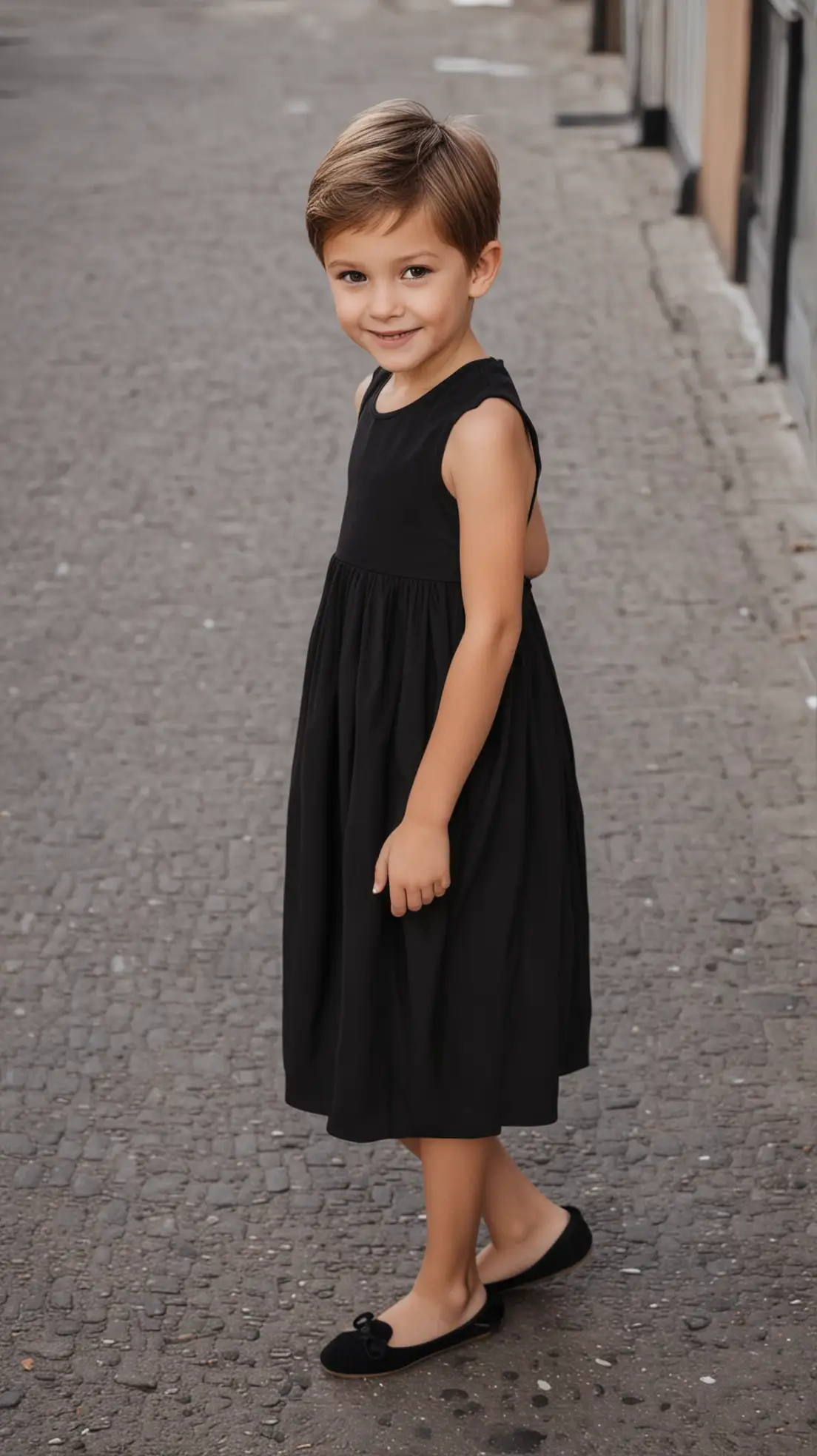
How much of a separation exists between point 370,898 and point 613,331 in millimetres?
5807

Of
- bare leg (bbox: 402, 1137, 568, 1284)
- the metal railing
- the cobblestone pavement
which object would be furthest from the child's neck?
the metal railing

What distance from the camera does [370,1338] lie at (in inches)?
118

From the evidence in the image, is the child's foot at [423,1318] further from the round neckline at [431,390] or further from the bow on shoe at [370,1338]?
the round neckline at [431,390]

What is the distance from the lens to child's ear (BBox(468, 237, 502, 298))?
2.55 m

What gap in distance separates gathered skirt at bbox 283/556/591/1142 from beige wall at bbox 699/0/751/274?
614 cm

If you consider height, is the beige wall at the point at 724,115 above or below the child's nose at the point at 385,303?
below

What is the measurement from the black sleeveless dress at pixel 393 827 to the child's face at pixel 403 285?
9 centimetres

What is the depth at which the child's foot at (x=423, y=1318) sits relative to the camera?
299 centimetres

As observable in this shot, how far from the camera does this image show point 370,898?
107 inches

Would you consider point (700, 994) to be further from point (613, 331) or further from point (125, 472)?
point (613, 331)

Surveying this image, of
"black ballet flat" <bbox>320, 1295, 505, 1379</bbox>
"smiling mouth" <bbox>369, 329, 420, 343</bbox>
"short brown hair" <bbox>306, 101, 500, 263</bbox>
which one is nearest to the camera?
"short brown hair" <bbox>306, 101, 500, 263</bbox>

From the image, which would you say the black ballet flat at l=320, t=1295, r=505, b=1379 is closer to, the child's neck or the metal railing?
the child's neck

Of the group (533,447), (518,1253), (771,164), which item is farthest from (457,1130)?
(771,164)

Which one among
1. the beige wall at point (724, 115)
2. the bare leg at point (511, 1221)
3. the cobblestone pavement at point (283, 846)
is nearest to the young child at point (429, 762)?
the bare leg at point (511, 1221)
